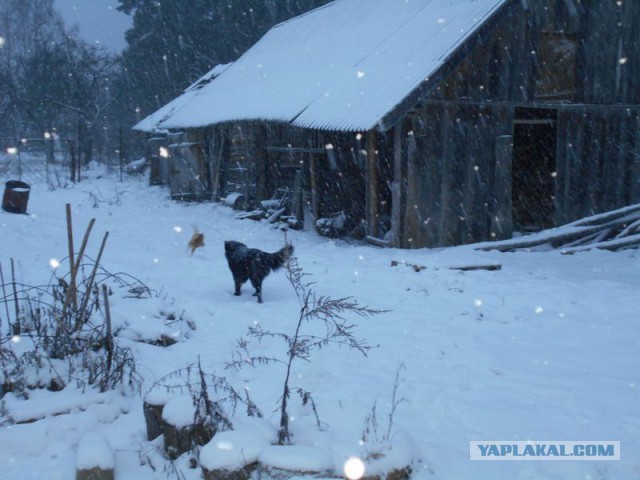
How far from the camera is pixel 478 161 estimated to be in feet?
39.3

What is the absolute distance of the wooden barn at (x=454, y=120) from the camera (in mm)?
11391

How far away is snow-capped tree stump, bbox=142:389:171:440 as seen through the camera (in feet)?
14.0

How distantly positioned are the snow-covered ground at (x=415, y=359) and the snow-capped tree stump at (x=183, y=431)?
109 millimetres

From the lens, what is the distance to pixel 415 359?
574 centimetres

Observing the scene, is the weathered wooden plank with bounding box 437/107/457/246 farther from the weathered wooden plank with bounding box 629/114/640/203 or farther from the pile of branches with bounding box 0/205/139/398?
the pile of branches with bounding box 0/205/139/398

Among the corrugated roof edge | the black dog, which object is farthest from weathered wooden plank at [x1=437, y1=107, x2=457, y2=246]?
the black dog

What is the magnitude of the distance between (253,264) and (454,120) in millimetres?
5698

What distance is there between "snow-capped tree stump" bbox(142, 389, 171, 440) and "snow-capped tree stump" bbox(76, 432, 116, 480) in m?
0.47

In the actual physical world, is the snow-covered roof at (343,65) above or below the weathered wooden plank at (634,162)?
above

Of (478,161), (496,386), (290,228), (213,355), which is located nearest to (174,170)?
(290,228)

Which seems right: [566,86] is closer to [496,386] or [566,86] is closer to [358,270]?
[358,270]

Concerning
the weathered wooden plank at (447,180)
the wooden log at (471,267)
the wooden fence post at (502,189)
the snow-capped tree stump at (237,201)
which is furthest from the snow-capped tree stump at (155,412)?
the snow-capped tree stump at (237,201)

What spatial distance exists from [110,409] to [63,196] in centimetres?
1691
